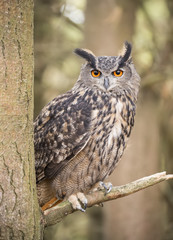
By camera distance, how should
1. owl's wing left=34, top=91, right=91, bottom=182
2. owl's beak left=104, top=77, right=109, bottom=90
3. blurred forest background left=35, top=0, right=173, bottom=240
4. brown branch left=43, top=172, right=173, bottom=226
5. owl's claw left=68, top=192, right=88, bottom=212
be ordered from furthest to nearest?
blurred forest background left=35, top=0, right=173, bottom=240 → owl's beak left=104, top=77, right=109, bottom=90 → owl's wing left=34, top=91, right=91, bottom=182 → owl's claw left=68, top=192, right=88, bottom=212 → brown branch left=43, top=172, right=173, bottom=226

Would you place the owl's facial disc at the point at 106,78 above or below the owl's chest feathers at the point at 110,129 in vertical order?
above

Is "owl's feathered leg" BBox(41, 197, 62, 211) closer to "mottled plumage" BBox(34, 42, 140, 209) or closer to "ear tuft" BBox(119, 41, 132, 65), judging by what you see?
"mottled plumage" BBox(34, 42, 140, 209)

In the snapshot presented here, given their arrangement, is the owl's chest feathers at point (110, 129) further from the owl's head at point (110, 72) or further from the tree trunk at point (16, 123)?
the tree trunk at point (16, 123)

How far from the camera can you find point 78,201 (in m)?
2.75

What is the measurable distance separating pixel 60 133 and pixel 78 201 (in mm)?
510

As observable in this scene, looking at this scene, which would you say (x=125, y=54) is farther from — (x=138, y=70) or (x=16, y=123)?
(x=138, y=70)

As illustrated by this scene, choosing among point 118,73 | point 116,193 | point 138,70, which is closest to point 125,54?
point 118,73

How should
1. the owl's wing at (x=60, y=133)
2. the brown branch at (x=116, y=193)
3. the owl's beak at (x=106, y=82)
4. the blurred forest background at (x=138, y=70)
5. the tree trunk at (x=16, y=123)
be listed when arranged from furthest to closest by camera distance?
1. the blurred forest background at (x=138, y=70)
2. the owl's beak at (x=106, y=82)
3. the owl's wing at (x=60, y=133)
4. the brown branch at (x=116, y=193)
5. the tree trunk at (x=16, y=123)

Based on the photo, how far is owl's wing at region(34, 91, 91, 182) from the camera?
2844 mm

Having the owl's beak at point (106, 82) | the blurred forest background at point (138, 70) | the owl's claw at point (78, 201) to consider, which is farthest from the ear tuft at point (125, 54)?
the blurred forest background at point (138, 70)

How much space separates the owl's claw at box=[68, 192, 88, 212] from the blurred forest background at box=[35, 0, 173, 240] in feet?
6.74

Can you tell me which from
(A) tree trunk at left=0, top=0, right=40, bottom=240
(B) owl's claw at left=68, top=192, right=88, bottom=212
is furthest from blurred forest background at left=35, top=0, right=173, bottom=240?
(A) tree trunk at left=0, top=0, right=40, bottom=240

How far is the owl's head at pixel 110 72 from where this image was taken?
3.07 m

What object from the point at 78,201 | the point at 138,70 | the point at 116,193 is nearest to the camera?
the point at 116,193
